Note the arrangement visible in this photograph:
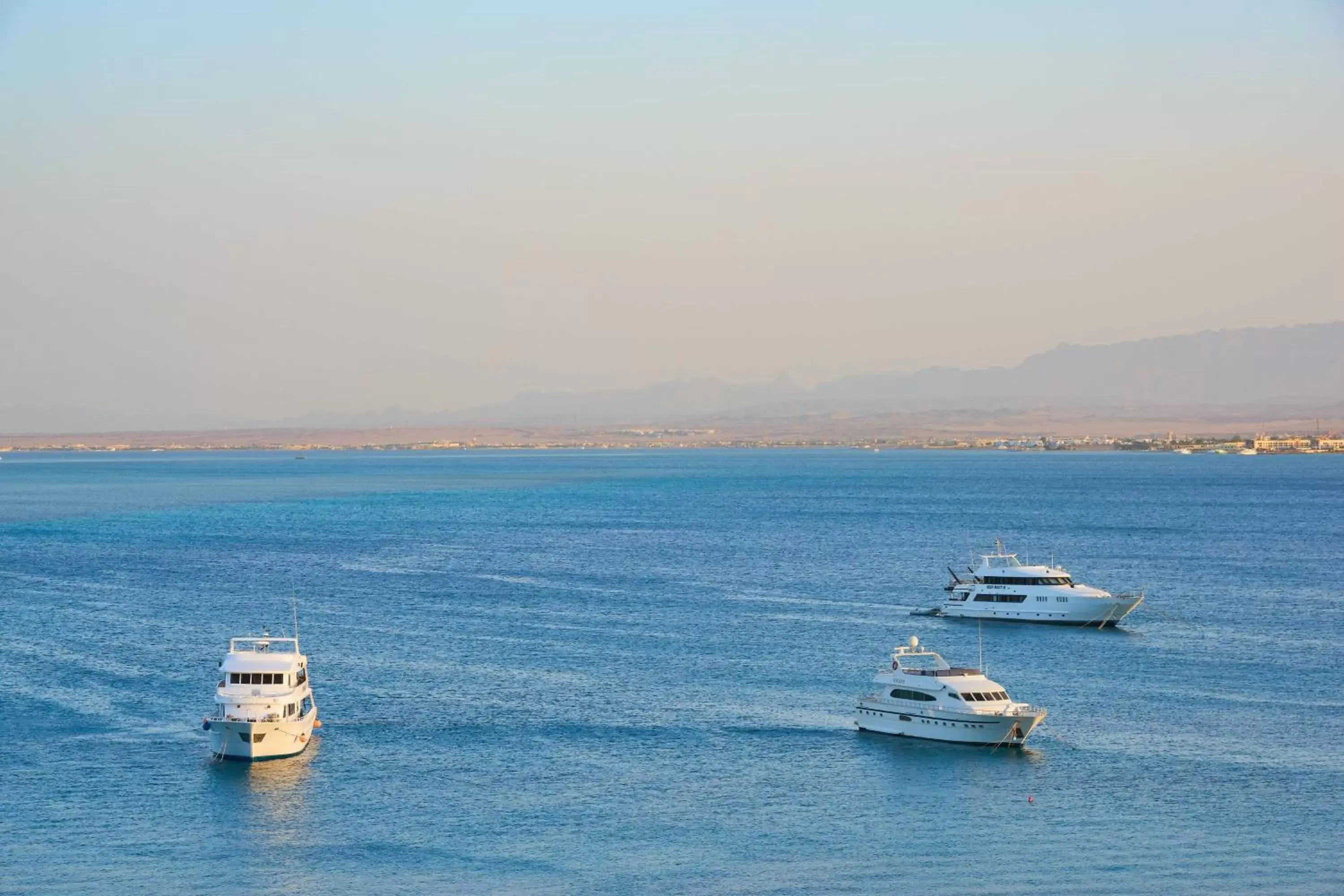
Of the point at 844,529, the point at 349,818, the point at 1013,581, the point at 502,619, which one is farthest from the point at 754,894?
the point at 844,529

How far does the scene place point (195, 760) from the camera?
202 feet

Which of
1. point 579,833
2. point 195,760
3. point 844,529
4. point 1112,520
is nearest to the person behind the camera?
point 579,833

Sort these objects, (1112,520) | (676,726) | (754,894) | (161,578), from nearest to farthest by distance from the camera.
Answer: (754,894) → (676,726) → (161,578) → (1112,520)

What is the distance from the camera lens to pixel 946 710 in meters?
66.2

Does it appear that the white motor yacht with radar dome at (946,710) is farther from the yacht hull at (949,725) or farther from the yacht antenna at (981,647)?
the yacht antenna at (981,647)

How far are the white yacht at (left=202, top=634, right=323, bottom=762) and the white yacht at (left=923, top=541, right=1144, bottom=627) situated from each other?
51922 millimetres

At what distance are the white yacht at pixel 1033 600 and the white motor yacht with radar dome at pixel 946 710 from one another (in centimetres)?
3510

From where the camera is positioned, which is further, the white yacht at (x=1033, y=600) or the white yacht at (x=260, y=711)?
the white yacht at (x=1033, y=600)

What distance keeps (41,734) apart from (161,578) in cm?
5914

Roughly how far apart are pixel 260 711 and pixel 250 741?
4.13 feet

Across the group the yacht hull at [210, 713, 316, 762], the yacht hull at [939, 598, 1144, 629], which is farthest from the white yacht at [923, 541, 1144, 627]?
the yacht hull at [210, 713, 316, 762]

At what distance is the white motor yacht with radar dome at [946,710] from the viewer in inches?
2552

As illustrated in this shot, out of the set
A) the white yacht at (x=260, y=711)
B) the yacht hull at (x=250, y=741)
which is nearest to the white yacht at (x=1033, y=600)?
the white yacht at (x=260, y=711)

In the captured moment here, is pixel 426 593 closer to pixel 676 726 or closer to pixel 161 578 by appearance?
pixel 161 578
